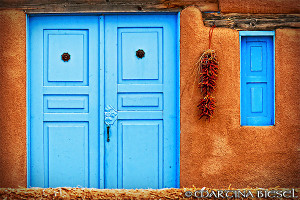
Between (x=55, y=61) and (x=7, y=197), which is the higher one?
(x=55, y=61)

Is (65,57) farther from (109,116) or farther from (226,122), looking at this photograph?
(226,122)

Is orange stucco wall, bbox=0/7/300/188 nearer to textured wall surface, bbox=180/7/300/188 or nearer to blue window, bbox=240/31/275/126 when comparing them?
textured wall surface, bbox=180/7/300/188

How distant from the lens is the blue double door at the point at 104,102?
14.5ft

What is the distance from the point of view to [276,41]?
14.1 ft

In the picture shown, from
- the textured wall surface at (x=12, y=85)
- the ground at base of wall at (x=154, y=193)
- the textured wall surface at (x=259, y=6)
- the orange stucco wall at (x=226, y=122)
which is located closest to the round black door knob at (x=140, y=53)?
the orange stucco wall at (x=226, y=122)

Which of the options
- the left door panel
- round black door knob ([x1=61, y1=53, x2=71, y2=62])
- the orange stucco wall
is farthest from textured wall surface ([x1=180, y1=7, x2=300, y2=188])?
round black door knob ([x1=61, y1=53, x2=71, y2=62])

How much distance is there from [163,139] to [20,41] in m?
2.36

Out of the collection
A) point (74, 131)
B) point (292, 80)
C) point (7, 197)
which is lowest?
point (7, 197)

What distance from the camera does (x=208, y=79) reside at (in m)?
4.22

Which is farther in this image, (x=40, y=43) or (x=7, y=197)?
(x=40, y=43)

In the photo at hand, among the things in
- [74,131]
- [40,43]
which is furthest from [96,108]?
[40,43]

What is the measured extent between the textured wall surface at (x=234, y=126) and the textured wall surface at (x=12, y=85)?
2.16 m

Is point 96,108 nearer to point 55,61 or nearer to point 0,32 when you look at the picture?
point 55,61

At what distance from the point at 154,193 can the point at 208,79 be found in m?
1.67
